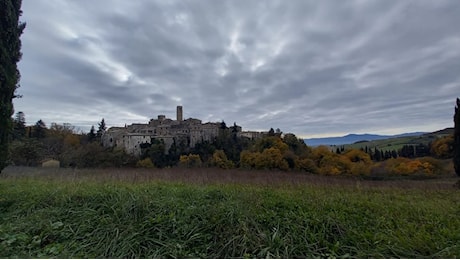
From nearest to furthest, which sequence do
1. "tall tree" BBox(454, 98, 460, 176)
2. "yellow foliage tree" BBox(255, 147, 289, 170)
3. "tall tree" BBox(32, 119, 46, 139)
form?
"tall tree" BBox(454, 98, 460, 176), "yellow foliage tree" BBox(255, 147, 289, 170), "tall tree" BBox(32, 119, 46, 139)

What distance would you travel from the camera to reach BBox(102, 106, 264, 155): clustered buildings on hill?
32.8m

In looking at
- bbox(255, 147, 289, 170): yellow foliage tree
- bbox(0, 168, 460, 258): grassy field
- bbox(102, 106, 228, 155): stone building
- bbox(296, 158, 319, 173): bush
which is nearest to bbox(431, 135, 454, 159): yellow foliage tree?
bbox(296, 158, 319, 173): bush

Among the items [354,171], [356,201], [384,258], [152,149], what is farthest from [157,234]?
[152,149]

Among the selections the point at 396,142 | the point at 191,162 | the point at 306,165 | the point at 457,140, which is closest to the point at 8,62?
the point at 191,162

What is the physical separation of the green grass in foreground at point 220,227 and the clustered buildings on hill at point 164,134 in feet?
92.0

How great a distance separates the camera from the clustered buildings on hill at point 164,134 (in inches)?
1292

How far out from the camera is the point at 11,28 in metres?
4.46

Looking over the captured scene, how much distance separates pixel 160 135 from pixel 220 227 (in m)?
35.4

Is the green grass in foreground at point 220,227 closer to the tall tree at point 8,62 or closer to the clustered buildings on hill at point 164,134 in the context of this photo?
the tall tree at point 8,62

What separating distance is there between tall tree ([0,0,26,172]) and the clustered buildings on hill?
85.9 feet

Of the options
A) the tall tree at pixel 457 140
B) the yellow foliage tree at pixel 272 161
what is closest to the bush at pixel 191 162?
the yellow foliage tree at pixel 272 161

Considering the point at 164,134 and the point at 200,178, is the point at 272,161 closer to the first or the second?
the point at 200,178

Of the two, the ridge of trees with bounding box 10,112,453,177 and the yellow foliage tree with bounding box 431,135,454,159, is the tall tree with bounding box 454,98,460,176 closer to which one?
the ridge of trees with bounding box 10,112,453,177

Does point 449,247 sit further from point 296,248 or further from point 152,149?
point 152,149
